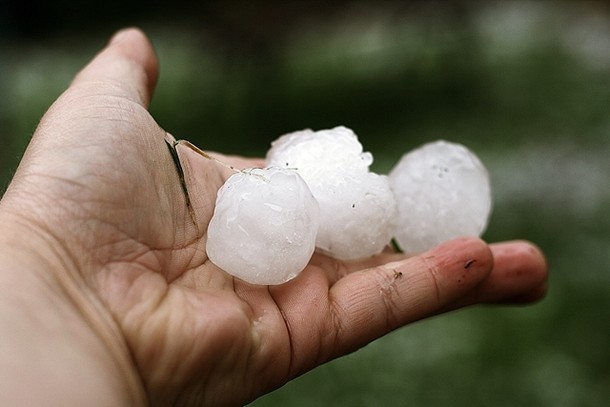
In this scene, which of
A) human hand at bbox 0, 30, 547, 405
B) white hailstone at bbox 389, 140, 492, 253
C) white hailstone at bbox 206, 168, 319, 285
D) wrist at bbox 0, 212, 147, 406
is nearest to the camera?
wrist at bbox 0, 212, 147, 406

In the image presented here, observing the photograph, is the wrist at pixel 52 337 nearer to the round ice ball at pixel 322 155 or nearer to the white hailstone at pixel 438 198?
the round ice ball at pixel 322 155

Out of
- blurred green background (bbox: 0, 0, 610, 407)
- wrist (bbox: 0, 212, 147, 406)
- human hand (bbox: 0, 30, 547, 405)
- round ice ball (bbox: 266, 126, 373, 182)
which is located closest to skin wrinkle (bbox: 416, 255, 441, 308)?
human hand (bbox: 0, 30, 547, 405)

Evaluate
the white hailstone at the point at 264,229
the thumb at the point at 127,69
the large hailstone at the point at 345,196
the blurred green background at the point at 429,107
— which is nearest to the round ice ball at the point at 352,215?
the large hailstone at the point at 345,196

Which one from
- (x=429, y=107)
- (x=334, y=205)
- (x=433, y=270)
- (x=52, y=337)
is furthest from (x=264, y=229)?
(x=429, y=107)

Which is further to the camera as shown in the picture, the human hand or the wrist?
Result: the human hand

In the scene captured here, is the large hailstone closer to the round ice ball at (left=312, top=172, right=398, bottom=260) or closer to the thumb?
the round ice ball at (left=312, top=172, right=398, bottom=260)

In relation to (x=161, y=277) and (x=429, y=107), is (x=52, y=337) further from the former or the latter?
(x=429, y=107)
